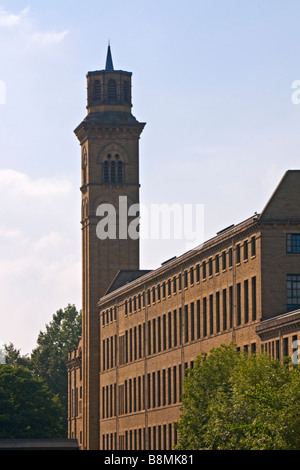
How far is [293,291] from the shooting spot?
8888cm

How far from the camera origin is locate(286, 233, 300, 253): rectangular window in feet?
293

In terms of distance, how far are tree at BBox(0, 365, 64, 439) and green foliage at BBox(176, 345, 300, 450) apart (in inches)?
3018

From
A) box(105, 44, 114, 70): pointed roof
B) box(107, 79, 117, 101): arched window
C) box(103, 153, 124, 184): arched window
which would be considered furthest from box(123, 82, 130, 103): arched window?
box(103, 153, 124, 184): arched window

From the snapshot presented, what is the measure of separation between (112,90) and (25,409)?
38.0 metres

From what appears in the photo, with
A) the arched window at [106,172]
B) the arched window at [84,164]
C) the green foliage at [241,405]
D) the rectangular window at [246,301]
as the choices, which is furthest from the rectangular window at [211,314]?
the arched window at [84,164]

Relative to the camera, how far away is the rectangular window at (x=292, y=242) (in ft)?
293

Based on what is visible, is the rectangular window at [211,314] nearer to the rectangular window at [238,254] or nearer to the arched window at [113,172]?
the rectangular window at [238,254]

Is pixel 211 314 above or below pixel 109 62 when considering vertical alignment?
below

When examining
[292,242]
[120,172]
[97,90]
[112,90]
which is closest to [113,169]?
[120,172]

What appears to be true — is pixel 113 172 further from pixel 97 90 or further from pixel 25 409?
pixel 25 409

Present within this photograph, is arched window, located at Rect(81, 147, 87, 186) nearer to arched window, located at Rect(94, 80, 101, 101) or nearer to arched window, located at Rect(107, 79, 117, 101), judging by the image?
arched window, located at Rect(94, 80, 101, 101)

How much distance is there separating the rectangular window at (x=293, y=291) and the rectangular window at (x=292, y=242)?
1.73m
